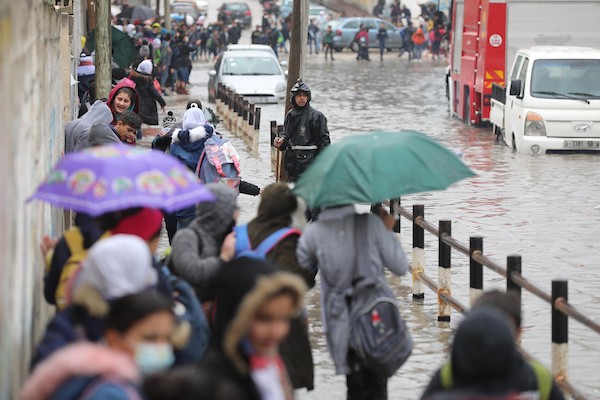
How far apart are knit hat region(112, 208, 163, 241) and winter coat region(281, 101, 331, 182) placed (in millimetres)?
7440

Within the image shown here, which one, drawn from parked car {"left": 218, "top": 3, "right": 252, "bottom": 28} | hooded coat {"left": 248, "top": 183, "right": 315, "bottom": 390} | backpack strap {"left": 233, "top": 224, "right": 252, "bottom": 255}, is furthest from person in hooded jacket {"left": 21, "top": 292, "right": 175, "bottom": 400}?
parked car {"left": 218, "top": 3, "right": 252, "bottom": 28}

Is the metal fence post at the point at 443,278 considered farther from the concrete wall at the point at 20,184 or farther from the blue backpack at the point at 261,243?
the blue backpack at the point at 261,243

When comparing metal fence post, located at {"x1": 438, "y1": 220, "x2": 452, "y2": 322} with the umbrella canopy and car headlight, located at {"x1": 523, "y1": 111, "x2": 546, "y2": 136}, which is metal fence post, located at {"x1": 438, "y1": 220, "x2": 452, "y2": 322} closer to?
car headlight, located at {"x1": 523, "y1": 111, "x2": 546, "y2": 136}

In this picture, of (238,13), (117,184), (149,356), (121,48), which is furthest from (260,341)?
(238,13)

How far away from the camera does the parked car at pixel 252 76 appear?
3356 cm

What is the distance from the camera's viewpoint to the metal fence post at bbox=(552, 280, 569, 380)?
822cm

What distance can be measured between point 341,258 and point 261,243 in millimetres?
416

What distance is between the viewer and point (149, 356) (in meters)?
4.77

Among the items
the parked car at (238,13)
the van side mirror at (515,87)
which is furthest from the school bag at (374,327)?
the parked car at (238,13)

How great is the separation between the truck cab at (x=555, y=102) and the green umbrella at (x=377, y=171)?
47.6 ft

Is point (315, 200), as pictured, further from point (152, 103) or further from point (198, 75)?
point (198, 75)

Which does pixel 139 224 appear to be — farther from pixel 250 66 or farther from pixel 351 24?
pixel 351 24

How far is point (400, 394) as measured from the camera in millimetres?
8945

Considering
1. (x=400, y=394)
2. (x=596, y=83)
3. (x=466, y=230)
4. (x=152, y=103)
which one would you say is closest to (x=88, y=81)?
(x=152, y=103)
